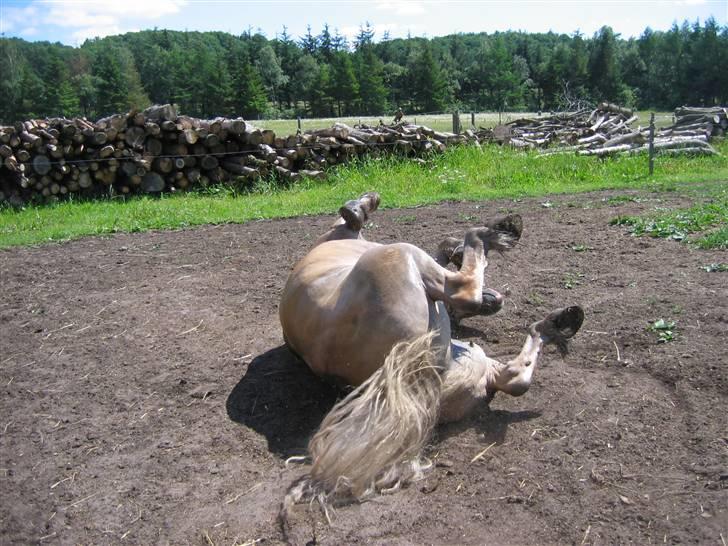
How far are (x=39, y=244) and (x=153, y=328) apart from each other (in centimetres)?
407

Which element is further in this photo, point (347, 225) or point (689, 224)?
point (689, 224)

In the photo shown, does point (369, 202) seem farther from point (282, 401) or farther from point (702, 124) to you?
point (702, 124)

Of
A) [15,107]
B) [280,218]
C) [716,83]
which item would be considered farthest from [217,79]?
[280,218]

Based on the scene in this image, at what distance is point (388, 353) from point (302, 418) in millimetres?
770

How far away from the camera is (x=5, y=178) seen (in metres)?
11.7

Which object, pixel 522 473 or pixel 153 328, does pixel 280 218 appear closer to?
pixel 153 328

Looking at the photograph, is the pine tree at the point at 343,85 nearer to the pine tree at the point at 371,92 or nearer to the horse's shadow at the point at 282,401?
the pine tree at the point at 371,92

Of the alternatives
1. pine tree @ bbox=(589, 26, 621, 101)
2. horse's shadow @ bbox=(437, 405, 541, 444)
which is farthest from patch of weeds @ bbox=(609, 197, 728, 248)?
pine tree @ bbox=(589, 26, 621, 101)

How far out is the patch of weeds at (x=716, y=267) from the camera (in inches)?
213

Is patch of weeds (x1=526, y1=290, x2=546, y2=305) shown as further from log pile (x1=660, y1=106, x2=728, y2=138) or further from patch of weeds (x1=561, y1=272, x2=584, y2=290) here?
log pile (x1=660, y1=106, x2=728, y2=138)

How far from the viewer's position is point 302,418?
3.77 m

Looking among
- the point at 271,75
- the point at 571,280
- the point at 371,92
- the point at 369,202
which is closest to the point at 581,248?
the point at 571,280

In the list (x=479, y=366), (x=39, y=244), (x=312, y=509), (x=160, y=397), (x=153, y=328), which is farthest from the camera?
(x=39, y=244)

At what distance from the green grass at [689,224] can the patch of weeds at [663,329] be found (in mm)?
2026
